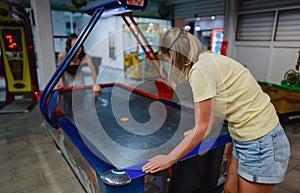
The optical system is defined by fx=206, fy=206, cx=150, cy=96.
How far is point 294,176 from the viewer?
234 centimetres

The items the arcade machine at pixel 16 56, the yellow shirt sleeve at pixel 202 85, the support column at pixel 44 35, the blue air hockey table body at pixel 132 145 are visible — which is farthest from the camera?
the arcade machine at pixel 16 56

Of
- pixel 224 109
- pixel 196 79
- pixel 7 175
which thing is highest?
pixel 196 79

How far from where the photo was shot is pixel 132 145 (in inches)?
72.6

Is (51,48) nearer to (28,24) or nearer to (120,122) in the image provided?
(28,24)

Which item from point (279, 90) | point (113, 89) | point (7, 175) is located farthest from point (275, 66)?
point (7, 175)

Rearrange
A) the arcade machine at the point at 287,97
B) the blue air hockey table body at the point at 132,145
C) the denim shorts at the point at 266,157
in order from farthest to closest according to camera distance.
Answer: the arcade machine at the point at 287,97
the blue air hockey table body at the point at 132,145
the denim shorts at the point at 266,157

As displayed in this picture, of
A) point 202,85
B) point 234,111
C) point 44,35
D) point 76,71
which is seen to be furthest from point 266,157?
point 44,35

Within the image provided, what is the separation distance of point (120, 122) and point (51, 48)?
115 inches

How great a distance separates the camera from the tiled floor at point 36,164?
2137 millimetres

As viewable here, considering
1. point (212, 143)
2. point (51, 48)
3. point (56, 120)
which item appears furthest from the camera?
point (51, 48)

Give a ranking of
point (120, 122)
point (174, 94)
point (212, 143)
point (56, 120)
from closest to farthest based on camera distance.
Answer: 1. point (212, 143)
2. point (56, 120)
3. point (120, 122)
4. point (174, 94)

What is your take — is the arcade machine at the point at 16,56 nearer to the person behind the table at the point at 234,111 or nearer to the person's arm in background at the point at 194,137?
the person's arm in background at the point at 194,137

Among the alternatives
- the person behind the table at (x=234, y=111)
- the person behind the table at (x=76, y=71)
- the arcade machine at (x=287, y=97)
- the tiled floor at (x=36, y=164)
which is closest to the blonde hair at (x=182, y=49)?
the person behind the table at (x=234, y=111)

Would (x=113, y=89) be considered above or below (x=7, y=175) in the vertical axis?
above
